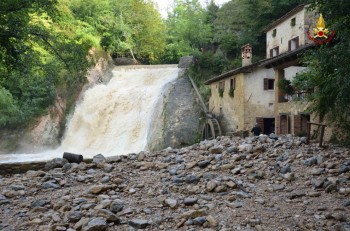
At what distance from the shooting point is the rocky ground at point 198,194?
688 centimetres

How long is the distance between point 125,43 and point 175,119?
735 inches

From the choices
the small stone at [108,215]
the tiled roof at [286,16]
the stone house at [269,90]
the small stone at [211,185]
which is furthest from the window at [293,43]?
the small stone at [108,215]

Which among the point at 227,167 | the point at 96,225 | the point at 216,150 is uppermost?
the point at 216,150

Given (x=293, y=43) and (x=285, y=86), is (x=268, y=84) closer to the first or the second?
(x=285, y=86)

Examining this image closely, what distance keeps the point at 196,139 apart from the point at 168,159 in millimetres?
11735

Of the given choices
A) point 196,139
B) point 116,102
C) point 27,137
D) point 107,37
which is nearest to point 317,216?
point 196,139

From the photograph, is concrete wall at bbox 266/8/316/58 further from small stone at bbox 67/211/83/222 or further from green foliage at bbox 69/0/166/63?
small stone at bbox 67/211/83/222

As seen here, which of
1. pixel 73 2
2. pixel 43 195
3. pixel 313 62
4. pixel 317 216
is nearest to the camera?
pixel 317 216

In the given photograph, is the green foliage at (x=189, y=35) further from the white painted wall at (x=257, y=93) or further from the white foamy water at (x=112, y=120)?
the white painted wall at (x=257, y=93)

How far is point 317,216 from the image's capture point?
677 centimetres

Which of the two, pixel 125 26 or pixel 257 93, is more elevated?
pixel 125 26

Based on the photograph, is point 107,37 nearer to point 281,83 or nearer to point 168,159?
point 281,83

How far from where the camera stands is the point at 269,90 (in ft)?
77.2

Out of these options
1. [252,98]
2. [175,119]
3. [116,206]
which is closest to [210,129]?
[175,119]
